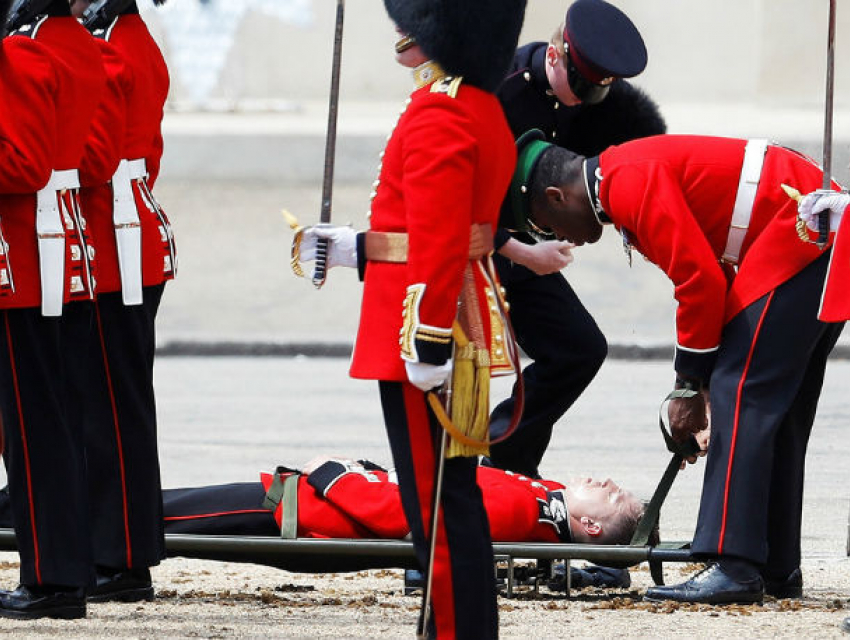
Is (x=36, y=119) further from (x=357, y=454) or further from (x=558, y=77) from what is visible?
(x=357, y=454)

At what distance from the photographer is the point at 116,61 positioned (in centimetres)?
488

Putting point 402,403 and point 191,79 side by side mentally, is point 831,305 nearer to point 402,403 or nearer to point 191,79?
point 402,403

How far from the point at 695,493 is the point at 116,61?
11.1 ft

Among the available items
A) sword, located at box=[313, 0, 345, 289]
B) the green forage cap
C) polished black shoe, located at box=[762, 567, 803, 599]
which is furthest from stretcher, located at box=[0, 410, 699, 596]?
sword, located at box=[313, 0, 345, 289]

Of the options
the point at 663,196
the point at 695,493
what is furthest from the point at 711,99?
the point at 663,196

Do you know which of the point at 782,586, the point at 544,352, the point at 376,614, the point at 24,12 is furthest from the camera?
the point at 544,352

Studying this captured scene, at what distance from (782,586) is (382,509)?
1.11 metres

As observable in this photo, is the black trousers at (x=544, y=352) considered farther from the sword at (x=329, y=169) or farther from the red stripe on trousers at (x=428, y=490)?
the red stripe on trousers at (x=428, y=490)

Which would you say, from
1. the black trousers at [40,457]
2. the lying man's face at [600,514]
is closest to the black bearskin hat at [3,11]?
the black trousers at [40,457]

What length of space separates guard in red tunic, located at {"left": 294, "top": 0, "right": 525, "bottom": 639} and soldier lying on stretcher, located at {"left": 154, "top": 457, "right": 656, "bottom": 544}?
1.03 m

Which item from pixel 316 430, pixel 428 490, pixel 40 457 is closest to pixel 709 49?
pixel 316 430

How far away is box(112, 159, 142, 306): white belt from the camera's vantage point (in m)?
4.96

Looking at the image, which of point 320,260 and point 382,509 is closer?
point 320,260

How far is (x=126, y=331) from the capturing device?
5.01m
